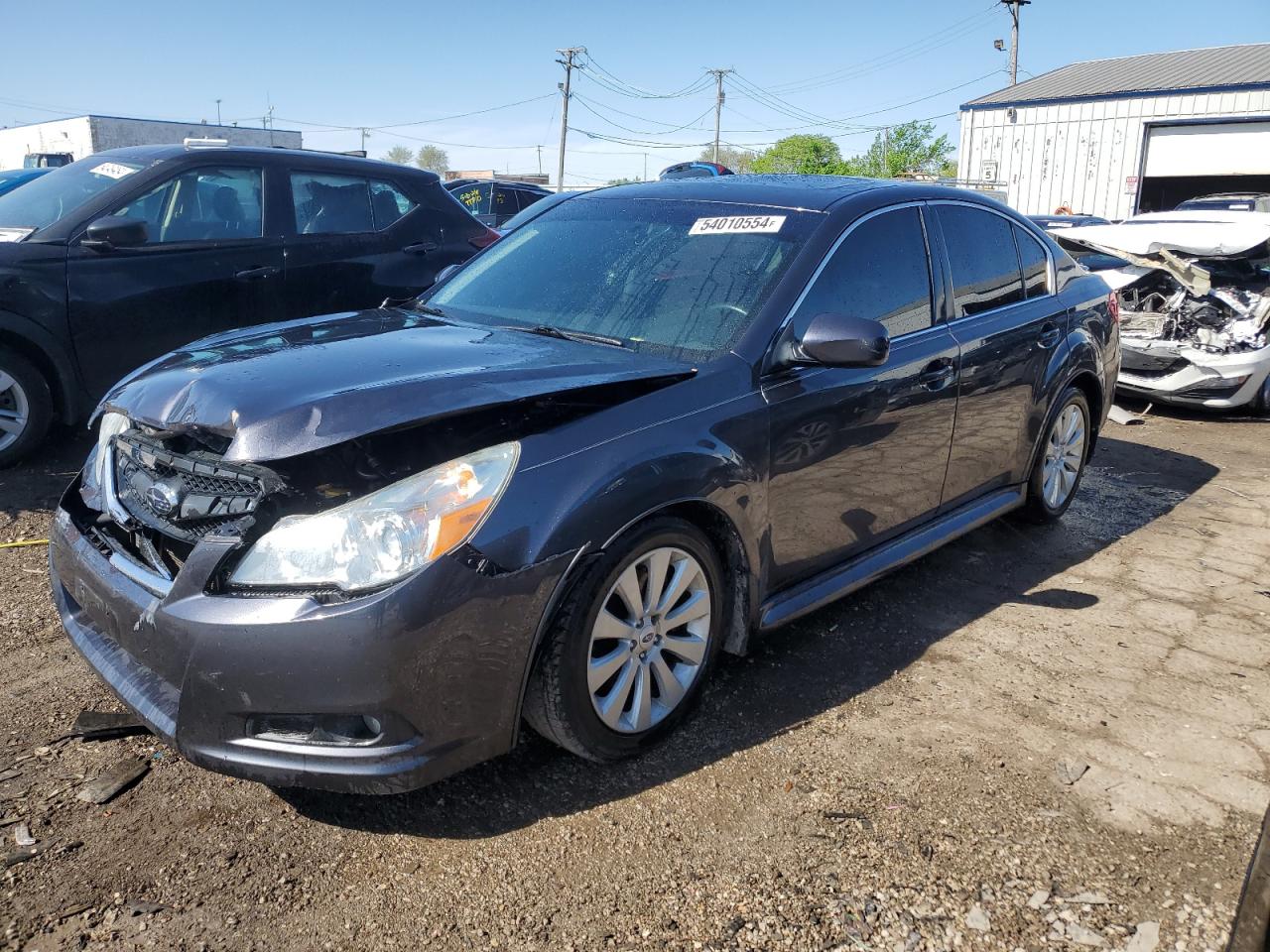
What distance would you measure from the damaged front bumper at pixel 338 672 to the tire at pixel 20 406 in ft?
11.1

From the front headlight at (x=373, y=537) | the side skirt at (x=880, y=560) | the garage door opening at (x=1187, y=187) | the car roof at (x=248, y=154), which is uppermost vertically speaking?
the garage door opening at (x=1187, y=187)

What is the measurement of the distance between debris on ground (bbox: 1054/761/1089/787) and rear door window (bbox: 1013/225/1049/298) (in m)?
2.40

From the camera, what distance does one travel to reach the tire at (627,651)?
2.56m

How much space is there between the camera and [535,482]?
2.46 meters

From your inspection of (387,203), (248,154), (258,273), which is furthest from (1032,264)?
(248,154)

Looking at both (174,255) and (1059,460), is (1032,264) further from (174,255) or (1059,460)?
(174,255)

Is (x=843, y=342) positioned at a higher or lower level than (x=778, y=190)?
lower

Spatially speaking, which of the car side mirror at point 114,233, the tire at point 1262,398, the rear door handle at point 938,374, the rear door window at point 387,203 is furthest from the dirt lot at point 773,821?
the tire at point 1262,398

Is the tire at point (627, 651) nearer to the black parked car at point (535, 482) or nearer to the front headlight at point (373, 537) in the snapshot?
the black parked car at point (535, 482)

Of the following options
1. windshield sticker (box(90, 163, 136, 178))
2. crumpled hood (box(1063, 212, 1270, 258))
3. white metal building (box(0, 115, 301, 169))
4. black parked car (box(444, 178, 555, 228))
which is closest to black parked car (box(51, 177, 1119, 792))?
windshield sticker (box(90, 163, 136, 178))

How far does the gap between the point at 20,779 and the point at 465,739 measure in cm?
133

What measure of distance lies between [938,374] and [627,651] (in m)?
1.84

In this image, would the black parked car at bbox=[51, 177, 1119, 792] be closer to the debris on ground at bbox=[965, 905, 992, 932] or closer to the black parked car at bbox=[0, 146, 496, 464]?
the debris on ground at bbox=[965, 905, 992, 932]

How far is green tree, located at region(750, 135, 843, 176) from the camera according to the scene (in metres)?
61.4
